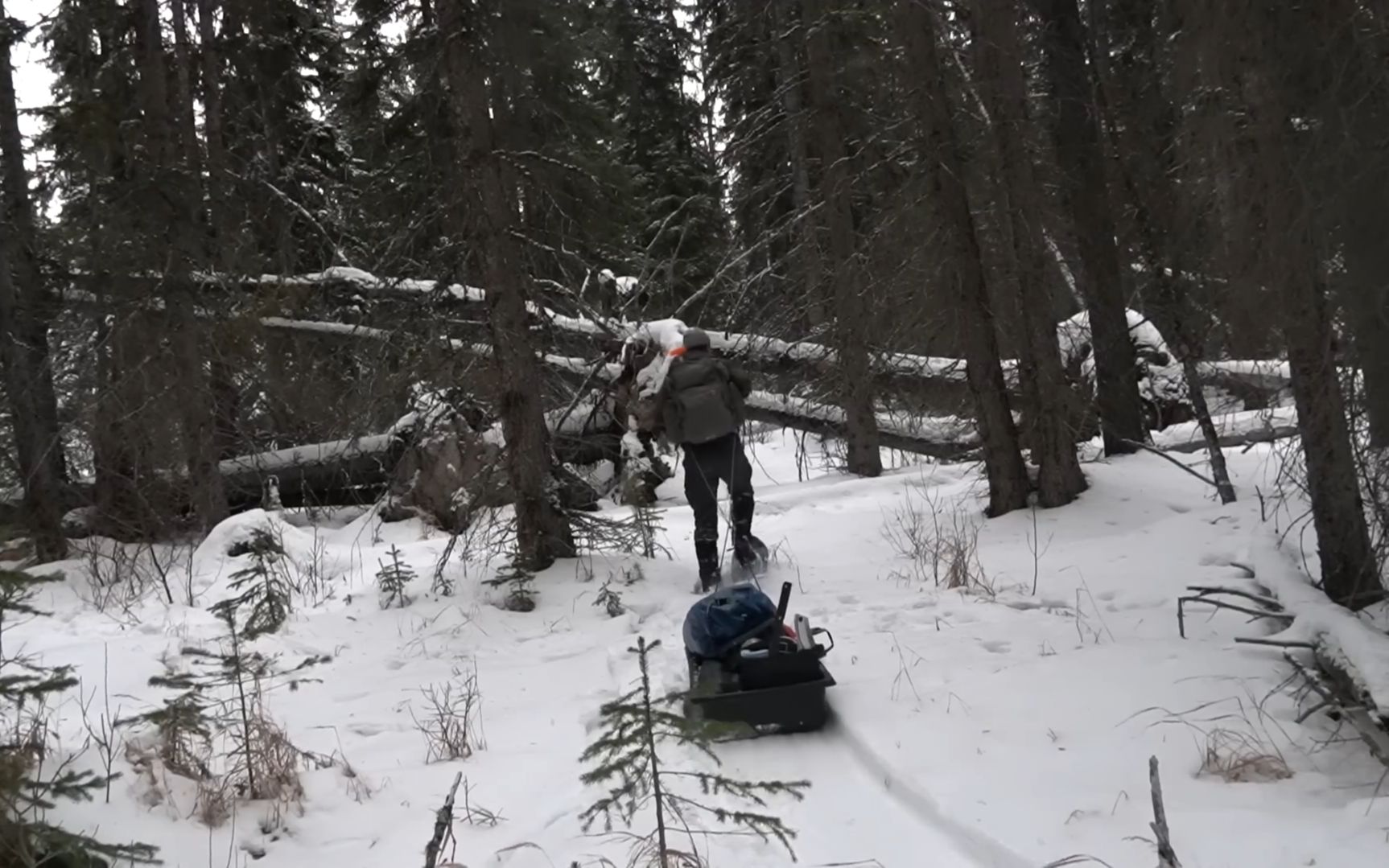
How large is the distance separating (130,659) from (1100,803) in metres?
5.44

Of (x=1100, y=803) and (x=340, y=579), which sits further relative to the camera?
(x=340, y=579)

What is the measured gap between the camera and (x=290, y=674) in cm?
576

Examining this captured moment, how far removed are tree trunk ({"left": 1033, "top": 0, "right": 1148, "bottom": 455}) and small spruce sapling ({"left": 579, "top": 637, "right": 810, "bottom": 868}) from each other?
22.7ft

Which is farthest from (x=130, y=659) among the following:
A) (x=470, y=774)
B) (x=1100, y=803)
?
(x=1100, y=803)

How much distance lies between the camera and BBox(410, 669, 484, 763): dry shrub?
4.65 metres

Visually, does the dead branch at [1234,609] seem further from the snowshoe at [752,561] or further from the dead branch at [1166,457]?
the snowshoe at [752,561]

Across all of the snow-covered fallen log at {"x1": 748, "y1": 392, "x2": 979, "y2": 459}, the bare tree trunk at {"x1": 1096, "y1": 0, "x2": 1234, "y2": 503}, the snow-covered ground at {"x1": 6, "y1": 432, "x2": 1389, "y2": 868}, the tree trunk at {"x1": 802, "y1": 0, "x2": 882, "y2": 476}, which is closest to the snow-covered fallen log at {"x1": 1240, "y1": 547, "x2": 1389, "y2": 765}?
the snow-covered ground at {"x1": 6, "y1": 432, "x2": 1389, "y2": 868}

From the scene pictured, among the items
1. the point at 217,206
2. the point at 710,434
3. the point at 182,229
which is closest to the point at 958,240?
the point at 710,434

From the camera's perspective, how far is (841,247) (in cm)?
1211

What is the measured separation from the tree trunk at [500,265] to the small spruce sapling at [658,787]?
11.3 ft

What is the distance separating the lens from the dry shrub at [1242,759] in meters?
3.60

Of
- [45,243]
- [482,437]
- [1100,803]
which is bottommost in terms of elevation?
[1100,803]

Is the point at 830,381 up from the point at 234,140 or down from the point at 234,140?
down

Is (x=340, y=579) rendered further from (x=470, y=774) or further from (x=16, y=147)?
(x=16, y=147)
